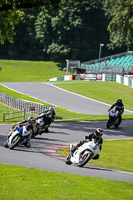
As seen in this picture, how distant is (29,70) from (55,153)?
217ft

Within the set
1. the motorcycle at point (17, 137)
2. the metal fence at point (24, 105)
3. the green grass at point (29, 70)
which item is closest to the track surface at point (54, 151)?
the motorcycle at point (17, 137)

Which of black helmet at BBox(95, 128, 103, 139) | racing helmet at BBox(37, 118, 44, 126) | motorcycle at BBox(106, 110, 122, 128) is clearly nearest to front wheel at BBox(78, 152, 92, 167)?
black helmet at BBox(95, 128, 103, 139)

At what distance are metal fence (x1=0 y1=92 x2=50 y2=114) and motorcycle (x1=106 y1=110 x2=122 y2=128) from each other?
6919 mm

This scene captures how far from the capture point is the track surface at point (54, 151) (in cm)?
1501

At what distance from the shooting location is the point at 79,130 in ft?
90.0

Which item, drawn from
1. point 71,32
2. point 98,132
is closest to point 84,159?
point 98,132

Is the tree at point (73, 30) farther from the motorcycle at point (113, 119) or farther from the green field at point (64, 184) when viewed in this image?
the green field at point (64, 184)

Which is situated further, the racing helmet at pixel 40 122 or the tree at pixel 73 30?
the tree at pixel 73 30

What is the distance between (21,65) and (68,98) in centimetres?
4079

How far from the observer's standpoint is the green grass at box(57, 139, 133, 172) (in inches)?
683

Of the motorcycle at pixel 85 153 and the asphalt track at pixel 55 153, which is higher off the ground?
the motorcycle at pixel 85 153

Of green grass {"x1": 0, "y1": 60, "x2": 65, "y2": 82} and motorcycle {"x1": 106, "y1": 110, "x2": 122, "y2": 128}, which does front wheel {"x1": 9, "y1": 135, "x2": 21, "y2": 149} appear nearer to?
motorcycle {"x1": 106, "y1": 110, "x2": 122, "y2": 128}

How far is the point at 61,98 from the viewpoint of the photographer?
47.5m

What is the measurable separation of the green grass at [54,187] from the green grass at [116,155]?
4.36 metres
